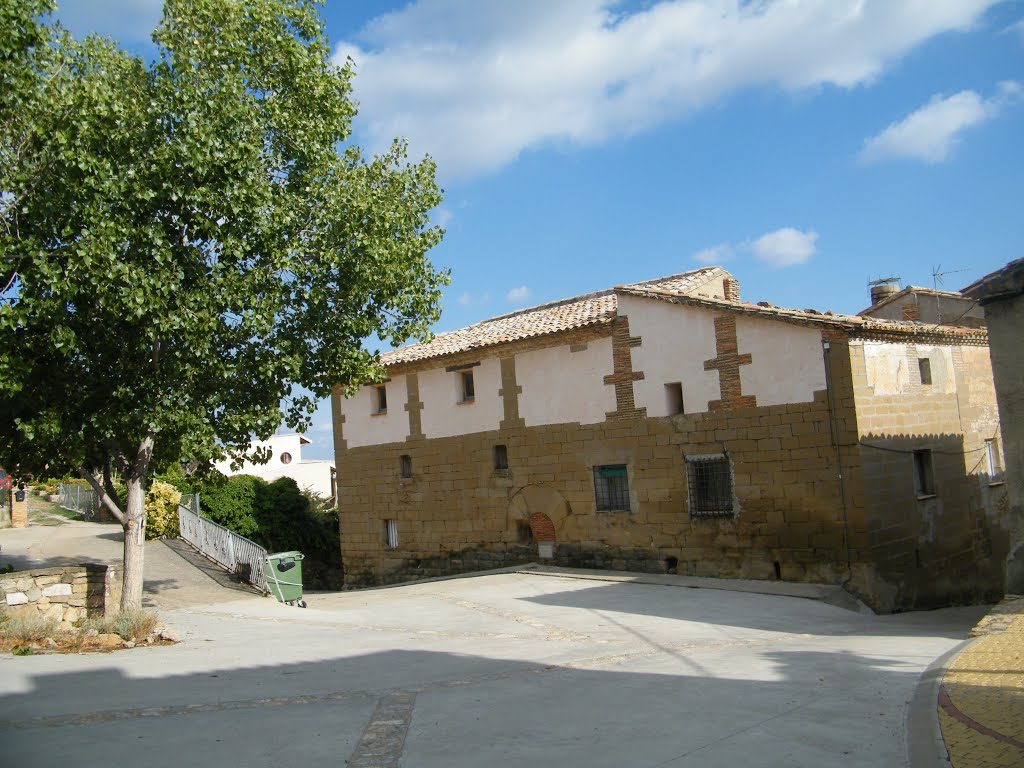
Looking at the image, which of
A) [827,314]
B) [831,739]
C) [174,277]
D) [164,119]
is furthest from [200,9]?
[831,739]

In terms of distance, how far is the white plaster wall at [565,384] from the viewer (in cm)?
1659

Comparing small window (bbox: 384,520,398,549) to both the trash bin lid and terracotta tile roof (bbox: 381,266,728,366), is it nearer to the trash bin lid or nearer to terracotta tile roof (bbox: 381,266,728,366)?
terracotta tile roof (bbox: 381,266,728,366)

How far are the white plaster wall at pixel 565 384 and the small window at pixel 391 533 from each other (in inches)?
200

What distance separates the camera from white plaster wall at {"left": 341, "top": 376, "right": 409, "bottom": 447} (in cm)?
2070

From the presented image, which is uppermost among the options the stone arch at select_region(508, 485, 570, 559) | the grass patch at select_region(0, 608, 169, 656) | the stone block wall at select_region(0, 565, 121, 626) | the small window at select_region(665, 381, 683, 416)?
the small window at select_region(665, 381, 683, 416)

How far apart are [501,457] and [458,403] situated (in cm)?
179

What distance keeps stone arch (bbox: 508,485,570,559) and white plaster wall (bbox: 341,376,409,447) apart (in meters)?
3.98

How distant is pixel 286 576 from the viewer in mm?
15859

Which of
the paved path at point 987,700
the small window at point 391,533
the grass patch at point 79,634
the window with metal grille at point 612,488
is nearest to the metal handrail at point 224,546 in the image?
the small window at point 391,533

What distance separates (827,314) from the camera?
13.7 meters

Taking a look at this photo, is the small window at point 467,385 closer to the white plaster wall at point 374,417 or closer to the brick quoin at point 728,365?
the white plaster wall at point 374,417

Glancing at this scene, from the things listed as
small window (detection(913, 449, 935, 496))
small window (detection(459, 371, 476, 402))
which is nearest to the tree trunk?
small window (detection(459, 371, 476, 402))

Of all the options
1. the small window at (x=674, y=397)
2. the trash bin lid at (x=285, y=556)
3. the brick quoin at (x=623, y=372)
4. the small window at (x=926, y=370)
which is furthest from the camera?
the brick quoin at (x=623, y=372)

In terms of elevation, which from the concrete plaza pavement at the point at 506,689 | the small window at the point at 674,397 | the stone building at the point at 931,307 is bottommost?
the concrete plaza pavement at the point at 506,689
